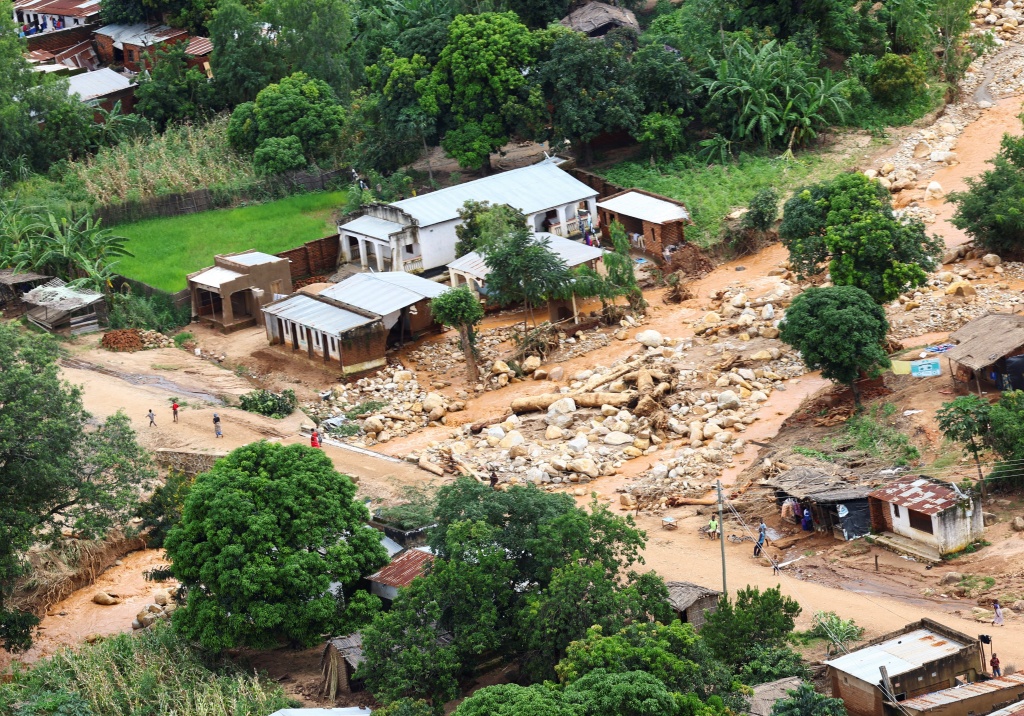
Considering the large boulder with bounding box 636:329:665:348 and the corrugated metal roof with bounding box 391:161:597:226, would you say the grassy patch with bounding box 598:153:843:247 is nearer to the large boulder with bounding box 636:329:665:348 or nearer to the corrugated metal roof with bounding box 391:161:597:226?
the corrugated metal roof with bounding box 391:161:597:226

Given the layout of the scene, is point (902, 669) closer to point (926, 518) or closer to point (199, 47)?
point (926, 518)

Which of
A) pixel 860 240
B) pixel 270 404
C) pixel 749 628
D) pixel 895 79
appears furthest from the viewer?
pixel 895 79

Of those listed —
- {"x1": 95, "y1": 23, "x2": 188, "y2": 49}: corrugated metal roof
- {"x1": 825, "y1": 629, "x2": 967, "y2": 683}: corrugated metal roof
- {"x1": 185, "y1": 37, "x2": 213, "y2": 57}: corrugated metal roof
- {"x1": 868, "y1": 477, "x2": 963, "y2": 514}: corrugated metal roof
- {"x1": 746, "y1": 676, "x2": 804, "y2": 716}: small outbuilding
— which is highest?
{"x1": 95, "y1": 23, "x2": 188, "y2": 49}: corrugated metal roof

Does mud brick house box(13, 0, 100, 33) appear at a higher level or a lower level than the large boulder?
higher

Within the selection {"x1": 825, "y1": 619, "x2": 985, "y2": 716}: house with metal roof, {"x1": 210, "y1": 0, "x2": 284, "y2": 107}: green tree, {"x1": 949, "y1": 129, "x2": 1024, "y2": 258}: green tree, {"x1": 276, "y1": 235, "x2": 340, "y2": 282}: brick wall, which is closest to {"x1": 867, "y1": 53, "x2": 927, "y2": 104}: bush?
{"x1": 949, "y1": 129, "x2": 1024, "y2": 258}: green tree

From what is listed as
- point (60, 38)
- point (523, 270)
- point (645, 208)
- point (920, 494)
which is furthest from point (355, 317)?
point (60, 38)

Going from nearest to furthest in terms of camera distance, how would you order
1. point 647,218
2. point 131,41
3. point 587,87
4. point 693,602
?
point 693,602
point 647,218
point 587,87
point 131,41
